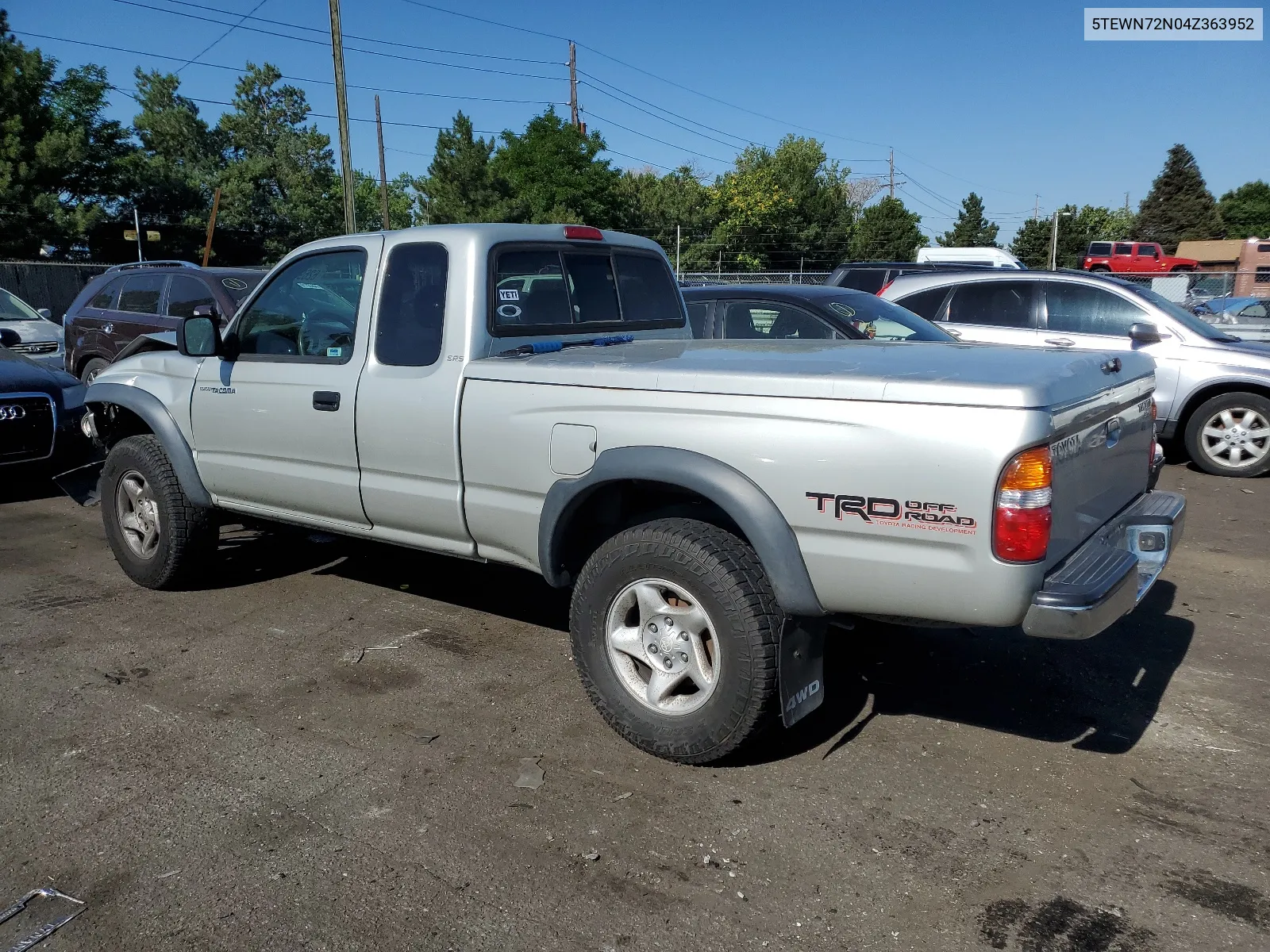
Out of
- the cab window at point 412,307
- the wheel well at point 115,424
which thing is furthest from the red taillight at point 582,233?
the wheel well at point 115,424

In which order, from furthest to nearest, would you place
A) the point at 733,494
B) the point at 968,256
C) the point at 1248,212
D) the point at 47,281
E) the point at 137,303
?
the point at 1248,212
the point at 47,281
the point at 968,256
the point at 137,303
the point at 733,494

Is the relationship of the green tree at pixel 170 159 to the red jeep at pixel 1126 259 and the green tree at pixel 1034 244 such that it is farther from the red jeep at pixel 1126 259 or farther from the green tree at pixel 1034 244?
the green tree at pixel 1034 244

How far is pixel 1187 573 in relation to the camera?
228 inches

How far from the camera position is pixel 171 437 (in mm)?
5176

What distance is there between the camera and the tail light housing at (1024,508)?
274cm

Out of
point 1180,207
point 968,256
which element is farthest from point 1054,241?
point 968,256

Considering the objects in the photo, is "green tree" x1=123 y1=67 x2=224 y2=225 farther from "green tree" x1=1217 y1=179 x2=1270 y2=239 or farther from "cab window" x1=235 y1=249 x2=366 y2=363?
"green tree" x1=1217 y1=179 x2=1270 y2=239

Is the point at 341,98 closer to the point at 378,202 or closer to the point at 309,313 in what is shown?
the point at 309,313

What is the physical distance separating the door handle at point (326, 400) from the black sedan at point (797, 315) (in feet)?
11.9

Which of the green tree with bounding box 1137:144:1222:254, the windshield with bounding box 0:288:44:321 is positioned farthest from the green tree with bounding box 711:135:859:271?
the windshield with bounding box 0:288:44:321

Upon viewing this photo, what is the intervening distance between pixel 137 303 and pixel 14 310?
3.06 m

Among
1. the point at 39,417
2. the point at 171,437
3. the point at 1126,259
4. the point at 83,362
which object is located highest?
the point at 1126,259

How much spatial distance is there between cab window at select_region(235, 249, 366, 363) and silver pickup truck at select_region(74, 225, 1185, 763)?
0.05ft

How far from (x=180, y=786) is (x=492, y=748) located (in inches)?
41.7
